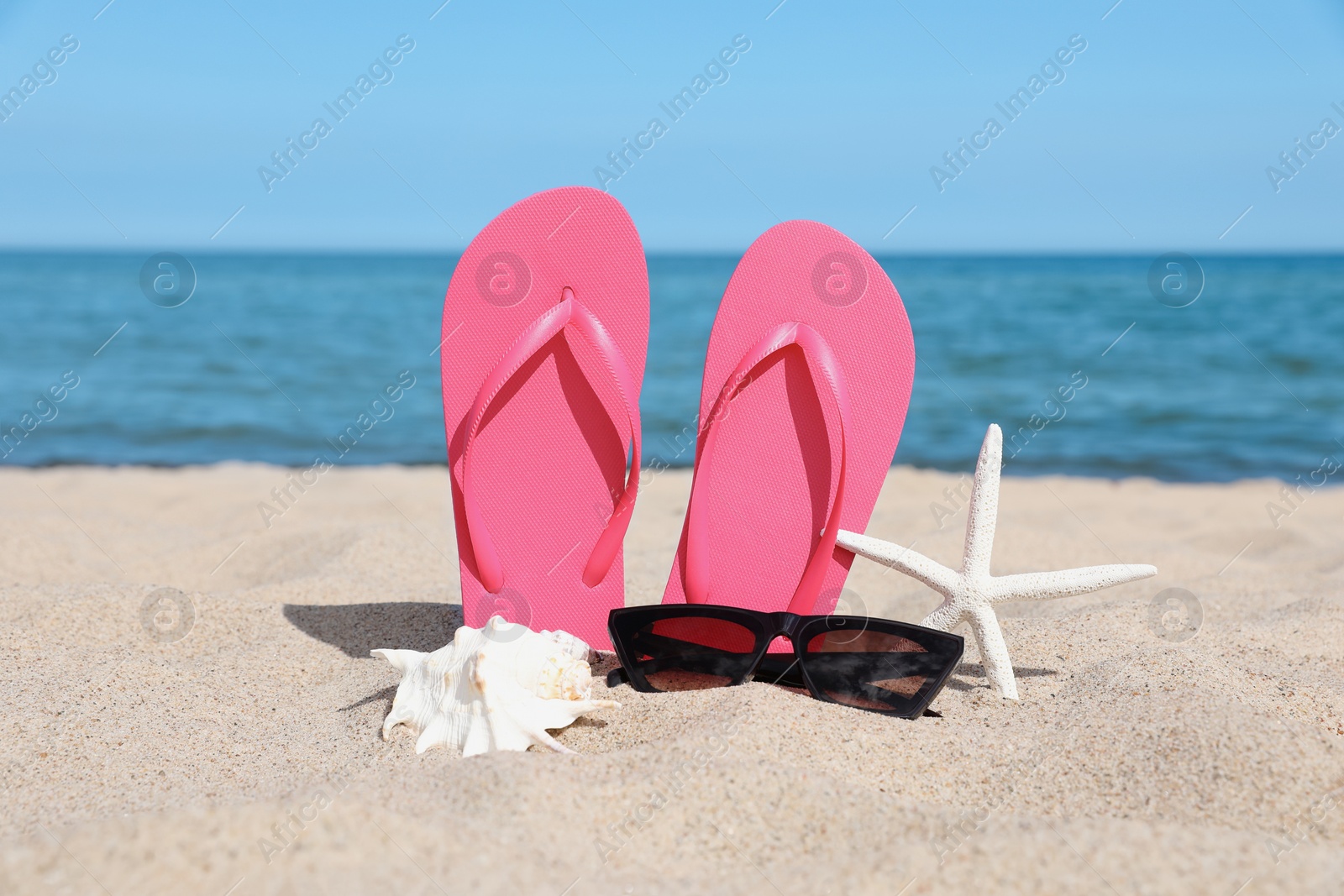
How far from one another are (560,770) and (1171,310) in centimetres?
1429

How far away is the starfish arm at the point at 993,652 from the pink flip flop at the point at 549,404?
34.7 inches

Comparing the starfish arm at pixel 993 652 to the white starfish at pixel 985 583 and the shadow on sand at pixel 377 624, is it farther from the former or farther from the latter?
the shadow on sand at pixel 377 624

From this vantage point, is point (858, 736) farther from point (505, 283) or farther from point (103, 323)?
point (103, 323)

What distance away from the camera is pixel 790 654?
2213mm

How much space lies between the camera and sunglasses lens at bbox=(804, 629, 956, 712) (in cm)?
201

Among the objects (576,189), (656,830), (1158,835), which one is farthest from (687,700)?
(576,189)

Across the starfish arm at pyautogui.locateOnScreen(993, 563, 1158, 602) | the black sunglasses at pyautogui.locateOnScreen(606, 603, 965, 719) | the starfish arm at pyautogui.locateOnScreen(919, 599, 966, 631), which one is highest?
the starfish arm at pyautogui.locateOnScreen(993, 563, 1158, 602)

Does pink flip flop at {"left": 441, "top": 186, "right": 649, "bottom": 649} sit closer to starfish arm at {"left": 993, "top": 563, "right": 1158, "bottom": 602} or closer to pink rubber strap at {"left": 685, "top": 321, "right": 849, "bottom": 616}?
pink rubber strap at {"left": 685, "top": 321, "right": 849, "bottom": 616}

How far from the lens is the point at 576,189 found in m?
2.47

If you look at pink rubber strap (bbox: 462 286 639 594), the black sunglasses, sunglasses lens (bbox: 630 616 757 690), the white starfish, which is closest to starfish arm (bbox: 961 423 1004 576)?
the white starfish

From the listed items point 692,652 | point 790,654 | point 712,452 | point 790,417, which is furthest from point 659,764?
point 790,417

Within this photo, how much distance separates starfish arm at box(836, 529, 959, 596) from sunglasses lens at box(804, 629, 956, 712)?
0.18m

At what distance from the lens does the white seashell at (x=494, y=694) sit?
1.82 m

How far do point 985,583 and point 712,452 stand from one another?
73cm
